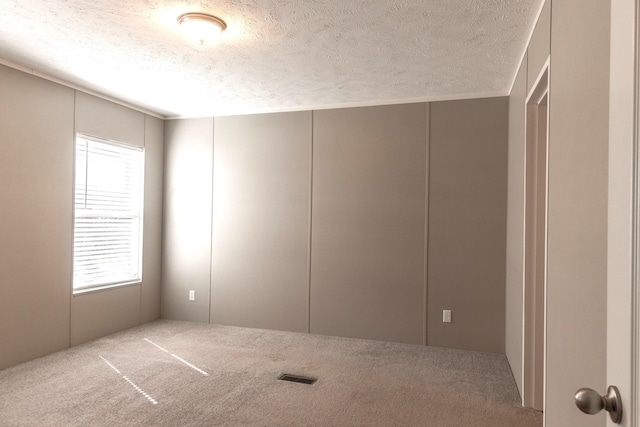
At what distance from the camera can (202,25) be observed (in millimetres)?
2895

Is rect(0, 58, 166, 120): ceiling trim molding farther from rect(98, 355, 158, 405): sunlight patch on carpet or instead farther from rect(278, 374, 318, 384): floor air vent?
rect(278, 374, 318, 384): floor air vent

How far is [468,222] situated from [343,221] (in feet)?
4.41

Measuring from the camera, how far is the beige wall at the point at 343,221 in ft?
14.6

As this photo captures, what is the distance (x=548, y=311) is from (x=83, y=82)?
4.49m

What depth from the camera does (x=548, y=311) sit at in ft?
7.13

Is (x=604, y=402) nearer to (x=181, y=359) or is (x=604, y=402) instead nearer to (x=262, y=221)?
(x=181, y=359)

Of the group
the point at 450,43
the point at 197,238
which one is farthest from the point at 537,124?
the point at 197,238

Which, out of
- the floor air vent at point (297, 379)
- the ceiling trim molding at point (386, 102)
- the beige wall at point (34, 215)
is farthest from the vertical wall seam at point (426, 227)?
the beige wall at point (34, 215)

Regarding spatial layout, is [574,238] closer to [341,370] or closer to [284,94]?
[341,370]

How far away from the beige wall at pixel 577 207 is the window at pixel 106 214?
4322 mm

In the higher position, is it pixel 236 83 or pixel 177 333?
pixel 236 83

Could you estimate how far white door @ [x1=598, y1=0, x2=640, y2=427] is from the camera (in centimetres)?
74

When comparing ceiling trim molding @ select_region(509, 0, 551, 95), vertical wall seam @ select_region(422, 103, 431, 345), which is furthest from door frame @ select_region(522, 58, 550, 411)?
vertical wall seam @ select_region(422, 103, 431, 345)

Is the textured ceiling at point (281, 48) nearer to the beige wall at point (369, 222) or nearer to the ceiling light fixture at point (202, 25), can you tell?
the ceiling light fixture at point (202, 25)
